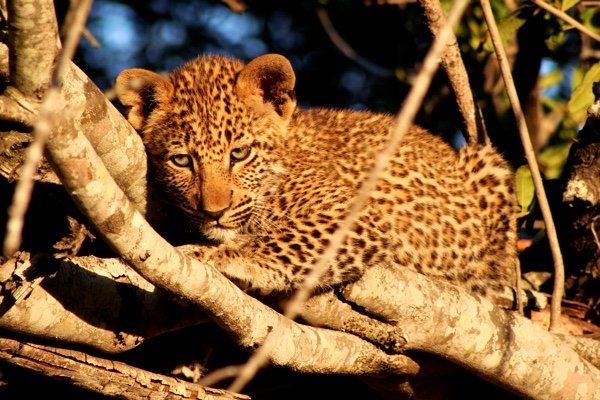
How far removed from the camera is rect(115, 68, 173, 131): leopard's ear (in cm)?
623

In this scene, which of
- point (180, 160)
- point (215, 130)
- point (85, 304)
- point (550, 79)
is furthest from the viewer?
point (550, 79)

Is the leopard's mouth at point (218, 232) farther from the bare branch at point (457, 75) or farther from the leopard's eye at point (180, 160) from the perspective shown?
the bare branch at point (457, 75)

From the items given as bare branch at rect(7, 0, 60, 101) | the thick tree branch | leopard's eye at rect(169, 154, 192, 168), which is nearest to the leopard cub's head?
leopard's eye at rect(169, 154, 192, 168)

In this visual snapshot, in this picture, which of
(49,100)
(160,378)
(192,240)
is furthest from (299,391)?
(49,100)

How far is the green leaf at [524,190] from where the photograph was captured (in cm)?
739

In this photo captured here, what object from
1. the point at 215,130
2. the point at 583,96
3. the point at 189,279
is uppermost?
the point at 583,96

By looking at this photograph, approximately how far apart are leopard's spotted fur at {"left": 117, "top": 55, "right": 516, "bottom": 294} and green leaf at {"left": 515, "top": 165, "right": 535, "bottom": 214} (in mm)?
162

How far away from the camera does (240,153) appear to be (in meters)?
6.39

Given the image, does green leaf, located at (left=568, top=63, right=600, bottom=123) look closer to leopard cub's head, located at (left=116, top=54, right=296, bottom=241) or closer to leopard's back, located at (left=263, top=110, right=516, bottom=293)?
leopard's back, located at (left=263, top=110, right=516, bottom=293)

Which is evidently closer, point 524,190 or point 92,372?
point 92,372

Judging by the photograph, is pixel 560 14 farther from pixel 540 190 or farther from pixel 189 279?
pixel 189 279

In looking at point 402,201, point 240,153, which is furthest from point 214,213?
point 402,201

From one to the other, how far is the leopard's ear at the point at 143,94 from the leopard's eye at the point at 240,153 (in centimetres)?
53

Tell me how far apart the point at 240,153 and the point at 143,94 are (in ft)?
2.33
